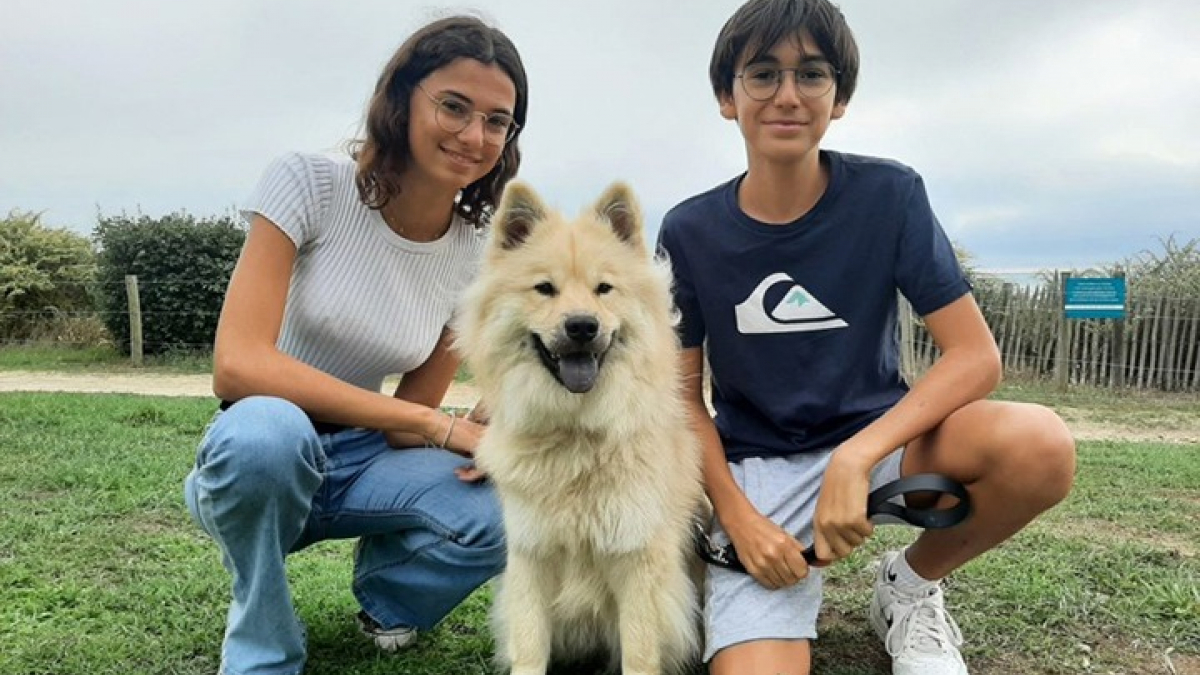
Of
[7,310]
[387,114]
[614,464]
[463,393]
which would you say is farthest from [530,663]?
[7,310]

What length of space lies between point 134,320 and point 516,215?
47.9ft

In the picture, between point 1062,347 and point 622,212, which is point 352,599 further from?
point 1062,347

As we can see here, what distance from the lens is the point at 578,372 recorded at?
7.34 feet

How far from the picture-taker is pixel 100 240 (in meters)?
15.6

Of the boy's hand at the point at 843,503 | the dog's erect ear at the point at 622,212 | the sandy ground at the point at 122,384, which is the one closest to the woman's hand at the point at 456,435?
the dog's erect ear at the point at 622,212

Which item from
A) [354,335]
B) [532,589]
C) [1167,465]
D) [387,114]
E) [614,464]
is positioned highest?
[387,114]

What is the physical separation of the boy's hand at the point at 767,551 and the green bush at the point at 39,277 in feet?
57.1

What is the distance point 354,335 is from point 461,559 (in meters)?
0.76

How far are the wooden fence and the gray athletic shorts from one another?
32.5 feet

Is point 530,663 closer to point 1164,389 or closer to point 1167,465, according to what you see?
point 1167,465

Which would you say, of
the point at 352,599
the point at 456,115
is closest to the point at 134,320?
the point at 352,599

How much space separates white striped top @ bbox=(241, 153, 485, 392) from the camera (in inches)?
98.5

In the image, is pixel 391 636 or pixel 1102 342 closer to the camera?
pixel 391 636

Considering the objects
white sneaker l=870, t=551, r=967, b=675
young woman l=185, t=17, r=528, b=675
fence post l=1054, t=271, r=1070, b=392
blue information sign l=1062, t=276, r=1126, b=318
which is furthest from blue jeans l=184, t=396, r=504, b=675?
blue information sign l=1062, t=276, r=1126, b=318
